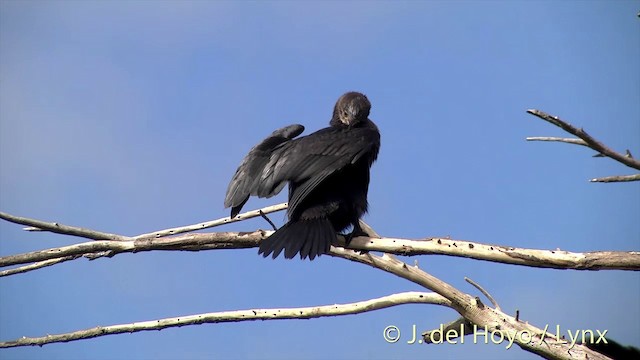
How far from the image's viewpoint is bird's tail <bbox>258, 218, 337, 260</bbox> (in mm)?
3818

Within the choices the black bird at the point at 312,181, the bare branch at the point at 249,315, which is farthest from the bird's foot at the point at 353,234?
the bare branch at the point at 249,315

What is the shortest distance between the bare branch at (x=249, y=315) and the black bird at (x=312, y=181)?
361mm

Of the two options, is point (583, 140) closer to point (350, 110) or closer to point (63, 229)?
point (350, 110)

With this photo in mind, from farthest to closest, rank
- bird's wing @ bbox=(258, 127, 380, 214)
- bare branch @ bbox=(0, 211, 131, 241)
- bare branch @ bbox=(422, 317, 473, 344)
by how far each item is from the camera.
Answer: bare branch @ bbox=(422, 317, 473, 344)
bird's wing @ bbox=(258, 127, 380, 214)
bare branch @ bbox=(0, 211, 131, 241)

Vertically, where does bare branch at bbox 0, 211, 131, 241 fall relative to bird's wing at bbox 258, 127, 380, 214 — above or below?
below

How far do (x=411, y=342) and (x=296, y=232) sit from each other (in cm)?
97

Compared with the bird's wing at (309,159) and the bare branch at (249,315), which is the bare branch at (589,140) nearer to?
the bare branch at (249,315)

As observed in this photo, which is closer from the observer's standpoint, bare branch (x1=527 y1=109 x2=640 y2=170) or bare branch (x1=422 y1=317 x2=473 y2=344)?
bare branch (x1=527 y1=109 x2=640 y2=170)

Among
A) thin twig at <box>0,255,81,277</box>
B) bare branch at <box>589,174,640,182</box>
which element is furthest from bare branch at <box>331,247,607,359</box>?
thin twig at <box>0,255,81,277</box>

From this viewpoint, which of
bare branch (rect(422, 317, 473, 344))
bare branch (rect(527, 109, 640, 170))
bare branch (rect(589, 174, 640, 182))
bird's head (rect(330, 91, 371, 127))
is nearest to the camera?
bare branch (rect(527, 109, 640, 170))

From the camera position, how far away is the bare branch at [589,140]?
114 inches

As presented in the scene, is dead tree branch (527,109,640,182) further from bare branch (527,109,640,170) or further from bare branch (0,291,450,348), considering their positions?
bare branch (0,291,450,348)

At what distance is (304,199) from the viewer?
4250 mm

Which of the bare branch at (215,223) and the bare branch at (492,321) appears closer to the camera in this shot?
the bare branch at (492,321)
